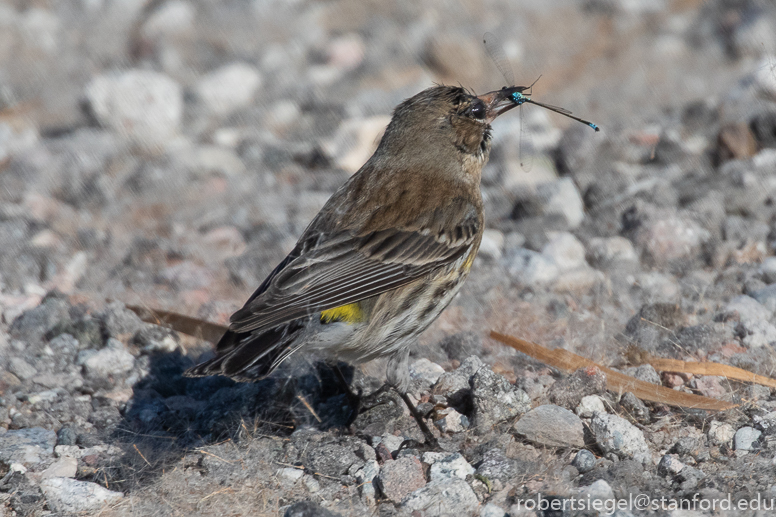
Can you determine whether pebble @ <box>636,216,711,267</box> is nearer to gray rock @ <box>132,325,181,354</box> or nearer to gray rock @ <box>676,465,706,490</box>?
gray rock @ <box>676,465,706,490</box>

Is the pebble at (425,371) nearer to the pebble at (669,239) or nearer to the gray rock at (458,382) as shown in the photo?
the gray rock at (458,382)

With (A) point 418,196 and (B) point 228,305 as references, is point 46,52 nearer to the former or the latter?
(B) point 228,305

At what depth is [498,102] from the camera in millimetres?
5102

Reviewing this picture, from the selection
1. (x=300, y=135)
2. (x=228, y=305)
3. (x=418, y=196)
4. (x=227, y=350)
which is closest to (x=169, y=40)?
(x=300, y=135)

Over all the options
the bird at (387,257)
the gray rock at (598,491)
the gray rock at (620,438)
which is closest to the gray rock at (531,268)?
the bird at (387,257)

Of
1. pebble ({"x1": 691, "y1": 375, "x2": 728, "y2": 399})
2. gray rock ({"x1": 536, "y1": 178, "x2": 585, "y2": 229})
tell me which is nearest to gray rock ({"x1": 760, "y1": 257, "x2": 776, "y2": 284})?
pebble ({"x1": 691, "y1": 375, "x2": 728, "y2": 399})

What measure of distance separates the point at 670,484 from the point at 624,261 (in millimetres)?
2251

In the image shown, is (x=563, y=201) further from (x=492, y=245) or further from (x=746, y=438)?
(x=746, y=438)

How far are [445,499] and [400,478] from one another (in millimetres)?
246

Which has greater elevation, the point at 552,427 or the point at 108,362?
the point at 552,427

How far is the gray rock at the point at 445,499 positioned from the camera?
→ 371 centimetres

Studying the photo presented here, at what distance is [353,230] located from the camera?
15.1 ft

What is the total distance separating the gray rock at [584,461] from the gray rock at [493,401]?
1.37 feet

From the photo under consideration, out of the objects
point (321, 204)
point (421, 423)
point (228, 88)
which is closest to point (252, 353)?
point (421, 423)
